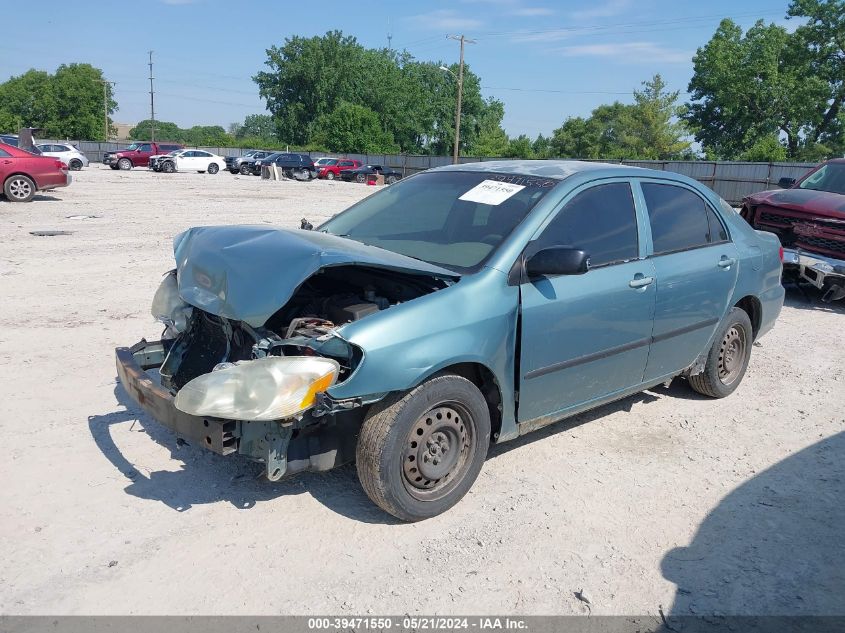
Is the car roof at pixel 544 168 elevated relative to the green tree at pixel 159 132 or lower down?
lower down

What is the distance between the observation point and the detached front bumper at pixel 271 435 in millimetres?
3354

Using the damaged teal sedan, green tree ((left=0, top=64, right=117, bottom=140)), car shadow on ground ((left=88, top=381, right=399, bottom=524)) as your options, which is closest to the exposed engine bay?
the damaged teal sedan

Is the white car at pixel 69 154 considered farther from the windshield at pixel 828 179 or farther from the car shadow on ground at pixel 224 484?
the car shadow on ground at pixel 224 484

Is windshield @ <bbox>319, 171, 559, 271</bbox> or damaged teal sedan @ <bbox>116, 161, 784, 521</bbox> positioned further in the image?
windshield @ <bbox>319, 171, 559, 271</bbox>

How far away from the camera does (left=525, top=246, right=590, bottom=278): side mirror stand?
12.7 ft

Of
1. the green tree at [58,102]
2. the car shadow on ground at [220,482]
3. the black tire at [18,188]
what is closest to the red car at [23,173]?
the black tire at [18,188]

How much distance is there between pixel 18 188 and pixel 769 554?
61.3 ft

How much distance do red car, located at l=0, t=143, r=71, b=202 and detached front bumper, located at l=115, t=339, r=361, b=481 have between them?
16.4m

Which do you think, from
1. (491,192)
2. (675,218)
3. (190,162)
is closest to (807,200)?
(675,218)

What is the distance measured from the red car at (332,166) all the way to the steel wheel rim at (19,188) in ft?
97.1

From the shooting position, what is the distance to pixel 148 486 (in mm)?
3998

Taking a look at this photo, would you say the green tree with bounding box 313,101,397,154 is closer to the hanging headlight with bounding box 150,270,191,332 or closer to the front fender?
the hanging headlight with bounding box 150,270,191,332

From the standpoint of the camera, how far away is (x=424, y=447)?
369 centimetres

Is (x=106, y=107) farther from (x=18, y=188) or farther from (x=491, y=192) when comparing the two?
(x=491, y=192)
